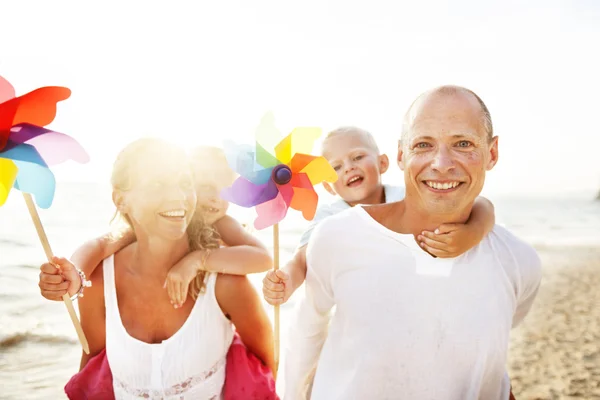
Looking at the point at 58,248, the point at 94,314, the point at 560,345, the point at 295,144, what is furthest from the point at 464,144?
the point at 58,248

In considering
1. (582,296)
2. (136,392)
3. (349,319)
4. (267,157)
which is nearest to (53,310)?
(136,392)

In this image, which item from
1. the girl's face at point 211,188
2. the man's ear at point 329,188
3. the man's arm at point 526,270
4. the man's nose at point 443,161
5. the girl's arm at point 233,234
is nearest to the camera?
the man's nose at point 443,161

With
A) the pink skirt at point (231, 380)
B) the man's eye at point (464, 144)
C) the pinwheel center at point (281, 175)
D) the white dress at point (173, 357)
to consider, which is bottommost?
the pink skirt at point (231, 380)

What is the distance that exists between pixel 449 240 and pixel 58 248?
1542 cm

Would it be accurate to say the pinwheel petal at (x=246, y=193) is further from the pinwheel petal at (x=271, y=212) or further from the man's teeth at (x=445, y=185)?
the man's teeth at (x=445, y=185)

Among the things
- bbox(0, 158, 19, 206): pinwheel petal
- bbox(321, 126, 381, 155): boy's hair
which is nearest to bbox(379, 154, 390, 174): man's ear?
bbox(321, 126, 381, 155): boy's hair

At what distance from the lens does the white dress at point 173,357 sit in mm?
2574

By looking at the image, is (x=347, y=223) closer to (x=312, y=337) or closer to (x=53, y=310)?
(x=312, y=337)

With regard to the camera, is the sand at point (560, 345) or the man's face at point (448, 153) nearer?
the man's face at point (448, 153)

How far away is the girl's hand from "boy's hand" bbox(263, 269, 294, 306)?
15.8 inches

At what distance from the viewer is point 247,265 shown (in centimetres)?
271

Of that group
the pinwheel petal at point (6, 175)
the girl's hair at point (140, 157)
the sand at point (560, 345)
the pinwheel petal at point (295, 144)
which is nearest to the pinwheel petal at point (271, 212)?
the pinwheel petal at point (295, 144)

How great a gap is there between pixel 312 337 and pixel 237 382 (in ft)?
1.94

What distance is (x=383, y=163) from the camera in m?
3.89
